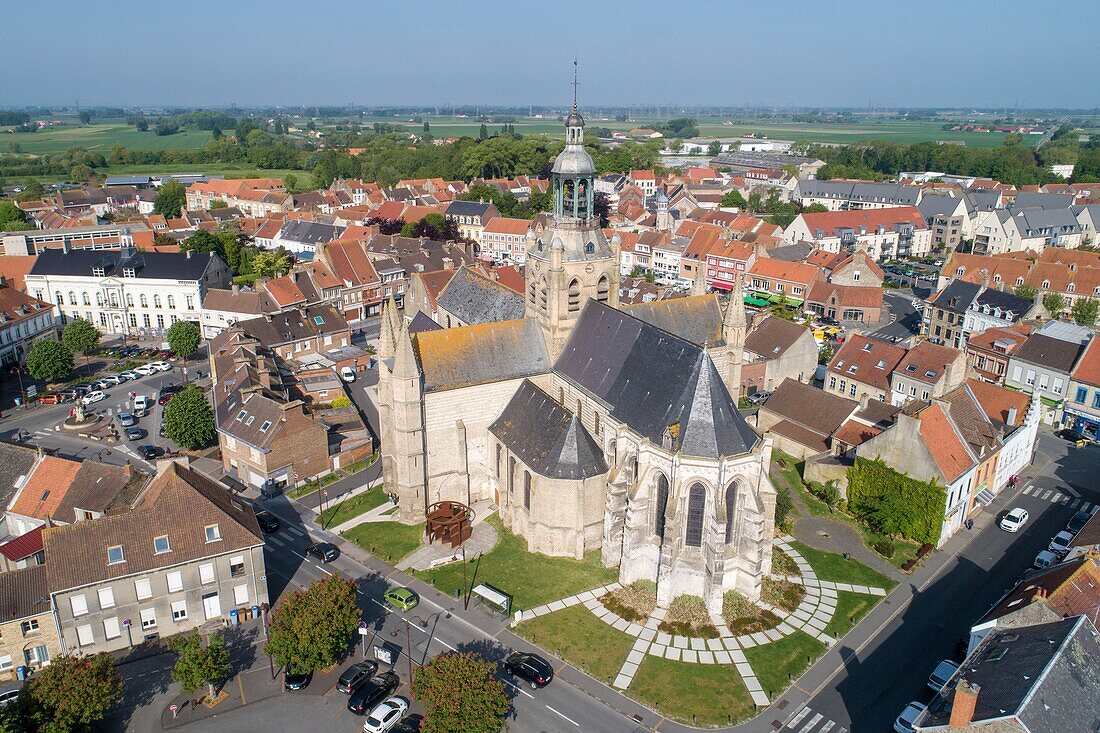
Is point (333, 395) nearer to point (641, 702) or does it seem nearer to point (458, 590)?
point (458, 590)

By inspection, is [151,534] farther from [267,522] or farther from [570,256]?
[570,256]

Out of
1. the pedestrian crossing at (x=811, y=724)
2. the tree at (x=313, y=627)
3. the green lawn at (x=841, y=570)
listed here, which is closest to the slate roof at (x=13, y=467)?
the tree at (x=313, y=627)

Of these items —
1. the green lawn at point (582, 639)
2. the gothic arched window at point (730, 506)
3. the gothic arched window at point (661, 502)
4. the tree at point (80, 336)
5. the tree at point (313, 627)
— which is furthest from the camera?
the tree at point (80, 336)

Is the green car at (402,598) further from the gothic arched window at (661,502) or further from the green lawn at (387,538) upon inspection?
the gothic arched window at (661,502)

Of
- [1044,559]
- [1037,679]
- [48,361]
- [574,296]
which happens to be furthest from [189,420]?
[1044,559]

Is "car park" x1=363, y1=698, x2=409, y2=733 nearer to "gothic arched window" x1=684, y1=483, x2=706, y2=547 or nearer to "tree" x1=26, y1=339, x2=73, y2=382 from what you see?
"gothic arched window" x1=684, y1=483, x2=706, y2=547

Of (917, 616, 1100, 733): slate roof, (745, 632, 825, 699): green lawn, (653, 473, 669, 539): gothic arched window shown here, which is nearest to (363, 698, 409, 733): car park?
(653, 473, 669, 539): gothic arched window
